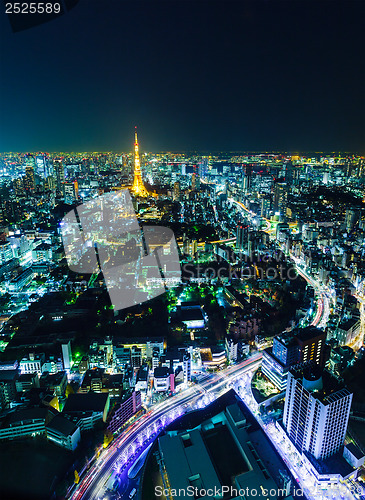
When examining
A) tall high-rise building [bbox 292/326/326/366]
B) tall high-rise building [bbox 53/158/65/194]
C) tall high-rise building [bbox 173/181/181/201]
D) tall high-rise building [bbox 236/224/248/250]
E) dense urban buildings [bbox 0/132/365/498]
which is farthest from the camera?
tall high-rise building [bbox 53/158/65/194]

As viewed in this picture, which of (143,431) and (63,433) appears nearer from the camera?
(63,433)

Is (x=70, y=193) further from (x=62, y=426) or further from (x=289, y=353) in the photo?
(x=289, y=353)

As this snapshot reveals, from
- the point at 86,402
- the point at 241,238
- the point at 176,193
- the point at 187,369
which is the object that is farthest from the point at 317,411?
the point at 176,193

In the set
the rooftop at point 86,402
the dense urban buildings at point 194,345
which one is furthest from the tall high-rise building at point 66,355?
the rooftop at point 86,402

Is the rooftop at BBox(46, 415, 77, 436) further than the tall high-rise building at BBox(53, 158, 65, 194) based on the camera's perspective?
No

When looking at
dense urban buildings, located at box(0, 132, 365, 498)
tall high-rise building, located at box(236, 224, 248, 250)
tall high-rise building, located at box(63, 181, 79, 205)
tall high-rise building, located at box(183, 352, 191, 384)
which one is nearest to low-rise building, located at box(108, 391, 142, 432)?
dense urban buildings, located at box(0, 132, 365, 498)

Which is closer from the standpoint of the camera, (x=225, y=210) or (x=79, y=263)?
(x=79, y=263)

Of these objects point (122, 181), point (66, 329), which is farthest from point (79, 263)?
point (122, 181)

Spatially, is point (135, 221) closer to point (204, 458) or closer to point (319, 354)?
point (319, 354)

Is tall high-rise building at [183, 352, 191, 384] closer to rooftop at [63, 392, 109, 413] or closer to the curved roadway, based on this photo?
the curved roadway
